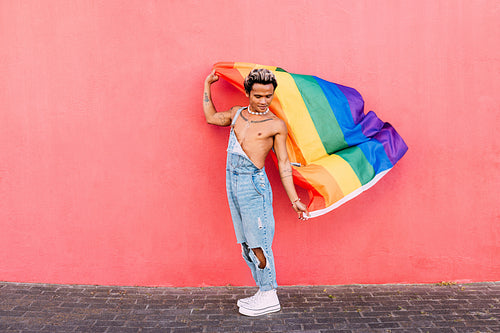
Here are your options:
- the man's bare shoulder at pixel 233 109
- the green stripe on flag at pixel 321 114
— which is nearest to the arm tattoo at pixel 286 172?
the green stripe on flag at pixel 321 114

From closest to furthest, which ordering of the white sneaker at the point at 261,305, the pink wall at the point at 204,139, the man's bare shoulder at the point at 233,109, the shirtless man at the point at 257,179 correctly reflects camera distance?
1. the shirtless man at the point at 257,179
2. the white sneaker at the point at 261,305
3. the man's bare shoulder at the point at 233,109
4. the pink wall at the point at 204,139

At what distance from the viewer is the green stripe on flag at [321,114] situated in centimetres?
362

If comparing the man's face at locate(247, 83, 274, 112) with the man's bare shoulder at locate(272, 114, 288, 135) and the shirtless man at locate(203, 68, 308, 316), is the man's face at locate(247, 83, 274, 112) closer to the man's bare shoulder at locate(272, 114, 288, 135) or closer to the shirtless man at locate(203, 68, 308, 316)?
the shirtless man at locate(203, 68, 308, 316)

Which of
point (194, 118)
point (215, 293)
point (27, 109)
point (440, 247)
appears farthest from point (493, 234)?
point (27, 109)

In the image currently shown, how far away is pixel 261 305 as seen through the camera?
352 cm

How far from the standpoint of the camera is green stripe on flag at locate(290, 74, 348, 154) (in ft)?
11.9

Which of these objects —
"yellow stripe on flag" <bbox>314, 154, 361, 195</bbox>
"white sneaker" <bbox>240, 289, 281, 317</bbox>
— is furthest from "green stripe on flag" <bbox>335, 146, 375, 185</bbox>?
"white sneaker" <bbox>240, 289, 281, 317</bbox>

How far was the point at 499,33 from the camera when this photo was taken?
12.8 ft

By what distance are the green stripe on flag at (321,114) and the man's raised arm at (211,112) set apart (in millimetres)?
707

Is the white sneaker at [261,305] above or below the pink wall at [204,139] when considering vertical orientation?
below

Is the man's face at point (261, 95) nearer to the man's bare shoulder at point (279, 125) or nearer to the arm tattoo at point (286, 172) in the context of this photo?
the man's bare shoulder at point (279, 125)

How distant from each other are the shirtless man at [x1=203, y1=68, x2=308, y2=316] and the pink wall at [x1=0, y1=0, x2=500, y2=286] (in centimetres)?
51

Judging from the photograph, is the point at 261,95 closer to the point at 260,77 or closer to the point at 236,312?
the point at 260,77

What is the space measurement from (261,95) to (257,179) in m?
0.70
